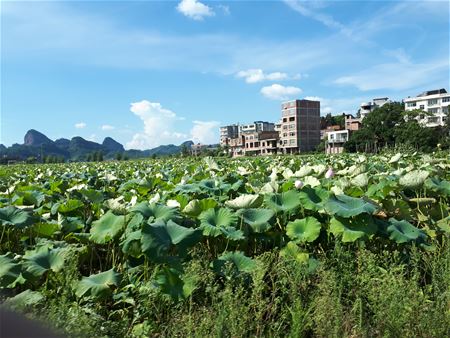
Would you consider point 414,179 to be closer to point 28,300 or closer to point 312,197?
point 312,197

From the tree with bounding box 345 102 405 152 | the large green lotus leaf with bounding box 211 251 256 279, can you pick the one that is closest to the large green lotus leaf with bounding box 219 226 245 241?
the large green lotus leaf with bounding box 211 251 256 279

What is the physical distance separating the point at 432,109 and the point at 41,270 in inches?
3289

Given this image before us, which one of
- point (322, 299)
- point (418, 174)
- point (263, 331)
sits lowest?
point (263, 331)

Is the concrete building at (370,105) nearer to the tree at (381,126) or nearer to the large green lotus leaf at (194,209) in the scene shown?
the tree at (381,126)

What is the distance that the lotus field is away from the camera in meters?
2.04

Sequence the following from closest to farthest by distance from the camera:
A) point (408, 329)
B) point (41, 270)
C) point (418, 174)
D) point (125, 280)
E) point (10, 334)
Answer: point (10, 334)
point (408, 329)
point (41, 270)
point (125, 280)
point (418, 174)

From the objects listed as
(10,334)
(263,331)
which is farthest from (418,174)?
(10,334)

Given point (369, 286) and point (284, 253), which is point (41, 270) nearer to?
point (284, 253)

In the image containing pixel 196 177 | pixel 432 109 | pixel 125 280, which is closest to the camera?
pixel 125 280

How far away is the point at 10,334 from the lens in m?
0.54

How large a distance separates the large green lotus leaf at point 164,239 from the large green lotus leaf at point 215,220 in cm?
29

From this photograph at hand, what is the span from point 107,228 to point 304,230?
1.19 m

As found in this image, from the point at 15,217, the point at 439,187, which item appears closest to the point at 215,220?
the point at 15,217

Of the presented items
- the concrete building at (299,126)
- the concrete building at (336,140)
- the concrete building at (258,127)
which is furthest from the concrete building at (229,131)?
the concrete building at (336,140)
